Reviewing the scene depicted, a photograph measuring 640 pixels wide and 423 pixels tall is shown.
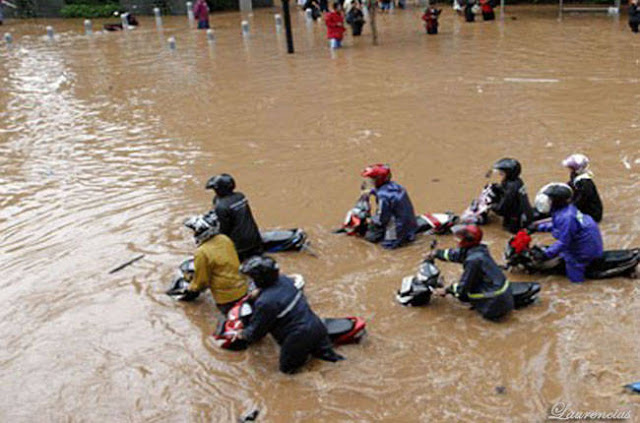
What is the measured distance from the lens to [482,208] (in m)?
8.34

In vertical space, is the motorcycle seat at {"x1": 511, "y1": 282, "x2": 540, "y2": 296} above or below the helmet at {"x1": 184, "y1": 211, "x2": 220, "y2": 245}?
below

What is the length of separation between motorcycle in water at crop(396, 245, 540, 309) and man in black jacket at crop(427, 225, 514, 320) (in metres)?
0.20

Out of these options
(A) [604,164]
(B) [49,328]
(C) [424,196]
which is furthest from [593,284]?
(B) [49,328]

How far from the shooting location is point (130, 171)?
37.2 feet

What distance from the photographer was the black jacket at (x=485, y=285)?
611 centimetres

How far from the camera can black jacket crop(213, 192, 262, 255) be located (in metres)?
7.41

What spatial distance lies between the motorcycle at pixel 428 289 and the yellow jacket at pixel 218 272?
1.69 m

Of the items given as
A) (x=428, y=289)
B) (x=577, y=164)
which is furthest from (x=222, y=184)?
(x=577, y=164)

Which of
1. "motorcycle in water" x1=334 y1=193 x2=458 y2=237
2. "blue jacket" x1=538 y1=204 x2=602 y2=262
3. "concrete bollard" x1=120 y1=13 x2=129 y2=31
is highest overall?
"concrete bollard" x1=120 y1=13 x2=129 y2=31

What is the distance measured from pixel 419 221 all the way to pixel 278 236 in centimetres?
186

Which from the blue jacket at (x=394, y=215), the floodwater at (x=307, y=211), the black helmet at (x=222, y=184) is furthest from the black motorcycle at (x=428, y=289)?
the black helmet at (x=222, y=184)

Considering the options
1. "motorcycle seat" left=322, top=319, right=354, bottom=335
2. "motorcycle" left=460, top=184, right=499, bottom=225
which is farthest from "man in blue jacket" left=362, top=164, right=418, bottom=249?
"motorcycle seat" left=322, top=319, right=354, bottom=335

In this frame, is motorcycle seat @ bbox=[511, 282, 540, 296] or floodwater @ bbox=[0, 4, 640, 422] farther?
motorcycle seat @ bbox=[511, 282, 540, 296]

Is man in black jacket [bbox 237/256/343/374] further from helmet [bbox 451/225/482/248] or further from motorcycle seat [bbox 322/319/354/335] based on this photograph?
helmet [bbox 451/225/482/248]
